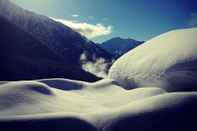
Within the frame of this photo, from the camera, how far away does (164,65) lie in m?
9.05

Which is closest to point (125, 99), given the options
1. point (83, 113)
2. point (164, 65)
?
point (164, 65)

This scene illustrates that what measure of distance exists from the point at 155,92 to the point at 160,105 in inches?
86.4

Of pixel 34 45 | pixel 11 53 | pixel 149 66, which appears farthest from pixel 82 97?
pixel 34 45

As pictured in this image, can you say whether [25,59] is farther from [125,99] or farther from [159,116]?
[159,116]

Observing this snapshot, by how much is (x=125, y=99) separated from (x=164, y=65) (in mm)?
1479

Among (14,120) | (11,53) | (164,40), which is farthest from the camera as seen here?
(11,53)

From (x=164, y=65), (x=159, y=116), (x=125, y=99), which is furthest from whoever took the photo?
(x=164, y=65)

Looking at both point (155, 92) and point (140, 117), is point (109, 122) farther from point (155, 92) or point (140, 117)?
point (155, 92)

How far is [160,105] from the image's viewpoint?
637 centimetres

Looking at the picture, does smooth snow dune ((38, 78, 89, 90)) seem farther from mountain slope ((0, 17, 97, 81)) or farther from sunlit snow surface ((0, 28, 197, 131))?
mountain slope ((0, 17, 97, 81))

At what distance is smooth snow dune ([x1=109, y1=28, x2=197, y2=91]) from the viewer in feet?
28.5

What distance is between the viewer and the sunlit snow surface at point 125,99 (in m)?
5.93

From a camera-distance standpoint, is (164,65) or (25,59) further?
(25,59)

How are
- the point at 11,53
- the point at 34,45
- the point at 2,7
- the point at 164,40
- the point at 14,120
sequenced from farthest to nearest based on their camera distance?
the point at 2,7 < the point at 34,45 < the point at 11,53 < the point at 164,40 < the point at 14,120
